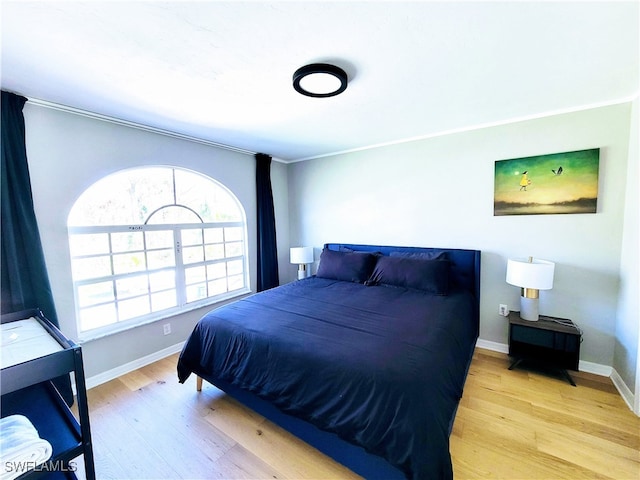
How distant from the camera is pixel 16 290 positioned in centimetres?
185

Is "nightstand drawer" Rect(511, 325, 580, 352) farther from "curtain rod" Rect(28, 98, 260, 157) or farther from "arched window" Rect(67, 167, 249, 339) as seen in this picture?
"curtain rod" Rect(28, 98, 260, 157)

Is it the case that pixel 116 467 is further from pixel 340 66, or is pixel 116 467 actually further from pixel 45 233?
pixel 340 66

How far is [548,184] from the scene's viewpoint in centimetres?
243

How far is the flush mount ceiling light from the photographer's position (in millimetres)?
1564

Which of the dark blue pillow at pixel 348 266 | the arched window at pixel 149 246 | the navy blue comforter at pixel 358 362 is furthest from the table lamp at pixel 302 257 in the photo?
the navy blue comforter at pixel 358 362

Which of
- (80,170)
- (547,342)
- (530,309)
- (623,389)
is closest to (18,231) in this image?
(80,170)

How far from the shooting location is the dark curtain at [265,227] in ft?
12.1

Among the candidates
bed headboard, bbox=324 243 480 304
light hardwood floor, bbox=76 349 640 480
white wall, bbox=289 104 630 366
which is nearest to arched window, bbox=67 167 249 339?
light hardwood floor, bbox=76 349 640 480

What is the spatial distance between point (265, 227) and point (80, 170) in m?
2.01

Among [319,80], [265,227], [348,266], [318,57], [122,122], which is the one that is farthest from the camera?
[265,227]

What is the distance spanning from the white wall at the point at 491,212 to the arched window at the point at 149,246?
5.01 ft

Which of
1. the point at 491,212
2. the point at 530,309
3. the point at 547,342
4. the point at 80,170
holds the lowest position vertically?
the point at 547,342

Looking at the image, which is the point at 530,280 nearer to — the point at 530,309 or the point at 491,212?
the point at 530,309

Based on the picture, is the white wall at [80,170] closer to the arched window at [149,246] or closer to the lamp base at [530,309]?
the arched window at [149,246]
